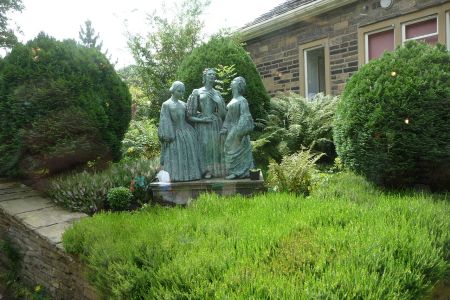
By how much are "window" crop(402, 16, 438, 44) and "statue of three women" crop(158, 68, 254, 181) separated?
4.82 meters

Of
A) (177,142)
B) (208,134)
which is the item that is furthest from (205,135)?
(177,142)

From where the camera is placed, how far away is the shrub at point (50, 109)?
5.77m

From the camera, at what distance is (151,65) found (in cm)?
1246

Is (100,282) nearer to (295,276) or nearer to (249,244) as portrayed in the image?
(249,244)

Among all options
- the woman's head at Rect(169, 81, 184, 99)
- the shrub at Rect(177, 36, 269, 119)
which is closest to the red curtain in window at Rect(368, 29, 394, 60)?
the shrub at Rect(177, 36, 269, 119)

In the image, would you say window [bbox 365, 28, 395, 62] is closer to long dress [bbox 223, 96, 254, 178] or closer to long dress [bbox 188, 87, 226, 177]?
long dress [bbox 223, 96, 254, 178]

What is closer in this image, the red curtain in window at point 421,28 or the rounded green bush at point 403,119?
the rounded green bush at point 403,119

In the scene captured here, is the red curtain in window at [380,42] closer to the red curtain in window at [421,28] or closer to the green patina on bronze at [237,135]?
the red curtain in window at [421,28]

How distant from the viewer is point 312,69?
10.8 meters

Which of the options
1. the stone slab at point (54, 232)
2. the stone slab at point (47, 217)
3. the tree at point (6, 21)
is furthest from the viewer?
the tree at point (6, 21)

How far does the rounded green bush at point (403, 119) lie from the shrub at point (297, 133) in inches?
80.1

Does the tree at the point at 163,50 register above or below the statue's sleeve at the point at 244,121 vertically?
above

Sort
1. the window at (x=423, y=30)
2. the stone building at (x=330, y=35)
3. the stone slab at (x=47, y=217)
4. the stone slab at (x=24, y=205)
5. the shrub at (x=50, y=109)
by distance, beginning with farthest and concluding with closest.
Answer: the stone building at (x=330, y=35) < the window at (x=423, y=30) < the shrub at (x=50, y=109) < the stone slab at (x=24, y=205) < the stone slab at (x=47, y=217)

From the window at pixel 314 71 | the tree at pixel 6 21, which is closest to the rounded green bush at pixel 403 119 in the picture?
the window at pixel 314 71
